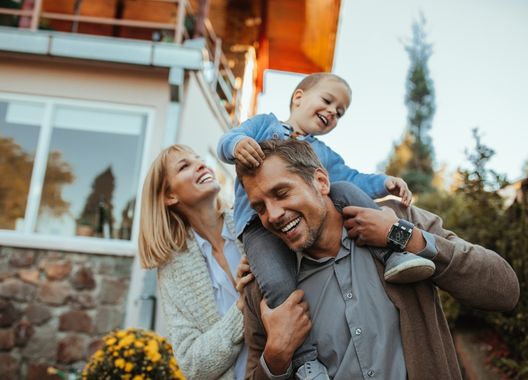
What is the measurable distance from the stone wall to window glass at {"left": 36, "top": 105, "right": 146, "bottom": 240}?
676 mm

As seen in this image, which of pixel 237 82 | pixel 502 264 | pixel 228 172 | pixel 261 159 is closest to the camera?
pixel 502 264

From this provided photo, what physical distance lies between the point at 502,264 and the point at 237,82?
8992 mm

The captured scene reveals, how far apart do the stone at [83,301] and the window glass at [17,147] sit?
1.55 meters

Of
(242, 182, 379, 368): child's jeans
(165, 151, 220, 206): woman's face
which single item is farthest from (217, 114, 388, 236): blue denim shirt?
(165, 151, 220, 206): woman's face

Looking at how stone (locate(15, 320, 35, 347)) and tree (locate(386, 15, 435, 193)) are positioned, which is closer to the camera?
stone (locate(15, 320, 35, 347))

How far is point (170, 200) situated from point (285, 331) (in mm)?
1196

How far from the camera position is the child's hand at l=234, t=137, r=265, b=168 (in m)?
1.60

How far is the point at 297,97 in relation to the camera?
2.37 meters

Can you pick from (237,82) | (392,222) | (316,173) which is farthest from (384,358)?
(237,82)

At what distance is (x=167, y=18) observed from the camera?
9922mm

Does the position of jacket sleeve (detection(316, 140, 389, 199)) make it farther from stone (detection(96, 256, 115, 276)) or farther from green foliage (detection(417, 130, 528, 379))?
stone (detection(96, 256, 115, 276))

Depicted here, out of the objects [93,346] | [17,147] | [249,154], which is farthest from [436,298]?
[17,147]

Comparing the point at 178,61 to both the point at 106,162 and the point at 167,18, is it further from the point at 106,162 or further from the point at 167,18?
the point at 167,18

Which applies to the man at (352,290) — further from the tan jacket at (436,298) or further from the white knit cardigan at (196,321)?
the white knit cardigan at (196,321)
